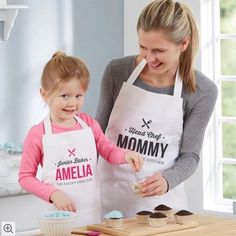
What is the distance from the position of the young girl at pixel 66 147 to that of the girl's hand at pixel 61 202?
69 millimetres

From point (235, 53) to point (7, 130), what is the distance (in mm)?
1345

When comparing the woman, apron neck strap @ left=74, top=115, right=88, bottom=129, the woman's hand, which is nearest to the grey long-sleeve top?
the woman

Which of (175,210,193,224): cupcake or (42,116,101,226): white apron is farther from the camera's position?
(42,116,101,226): white apron

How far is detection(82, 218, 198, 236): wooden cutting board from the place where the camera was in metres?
2.43

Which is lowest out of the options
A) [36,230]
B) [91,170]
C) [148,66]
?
[36,230]

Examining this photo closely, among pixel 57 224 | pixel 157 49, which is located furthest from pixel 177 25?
pixel 57 224

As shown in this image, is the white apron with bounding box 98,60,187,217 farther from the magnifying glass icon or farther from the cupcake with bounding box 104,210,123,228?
the magnifying glass icon

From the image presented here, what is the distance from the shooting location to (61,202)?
2529 mm

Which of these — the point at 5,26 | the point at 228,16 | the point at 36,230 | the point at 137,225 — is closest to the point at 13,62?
the point at 5,26

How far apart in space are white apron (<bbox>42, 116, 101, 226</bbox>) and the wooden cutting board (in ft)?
0.75

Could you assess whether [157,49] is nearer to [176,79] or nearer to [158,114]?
[176,79]

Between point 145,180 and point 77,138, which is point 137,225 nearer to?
point 145,180

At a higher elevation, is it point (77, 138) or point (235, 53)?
point (235, 53)

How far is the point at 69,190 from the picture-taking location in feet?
8.88
